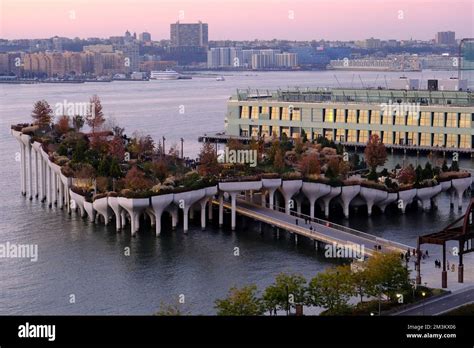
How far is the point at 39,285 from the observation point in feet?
52.8

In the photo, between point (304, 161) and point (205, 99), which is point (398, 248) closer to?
point (304, 161)

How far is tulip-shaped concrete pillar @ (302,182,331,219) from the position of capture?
22.3 meters

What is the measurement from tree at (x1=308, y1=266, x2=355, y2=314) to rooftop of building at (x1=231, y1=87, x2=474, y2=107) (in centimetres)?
2402

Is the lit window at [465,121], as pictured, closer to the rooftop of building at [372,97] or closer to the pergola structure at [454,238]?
the rooftop of building at [372,97]

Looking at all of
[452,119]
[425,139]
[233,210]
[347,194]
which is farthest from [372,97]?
[233,210]

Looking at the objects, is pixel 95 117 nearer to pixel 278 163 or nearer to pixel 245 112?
pixel 278 163

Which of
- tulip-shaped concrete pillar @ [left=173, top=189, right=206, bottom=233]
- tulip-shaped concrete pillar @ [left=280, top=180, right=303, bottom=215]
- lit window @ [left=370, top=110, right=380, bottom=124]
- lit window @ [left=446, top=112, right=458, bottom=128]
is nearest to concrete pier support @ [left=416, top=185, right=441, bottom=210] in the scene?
tulip-shaped concrete pillar @ [left=280, top=180, right=303, bottom=215]

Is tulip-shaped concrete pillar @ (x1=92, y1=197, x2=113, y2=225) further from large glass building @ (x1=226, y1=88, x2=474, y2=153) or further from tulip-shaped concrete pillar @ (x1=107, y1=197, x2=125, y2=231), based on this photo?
large glass building @ (x1=226, y1=88, x2=474, y2=153)

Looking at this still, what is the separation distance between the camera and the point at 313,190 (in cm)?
2227

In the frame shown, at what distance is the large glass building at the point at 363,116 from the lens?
116ft
